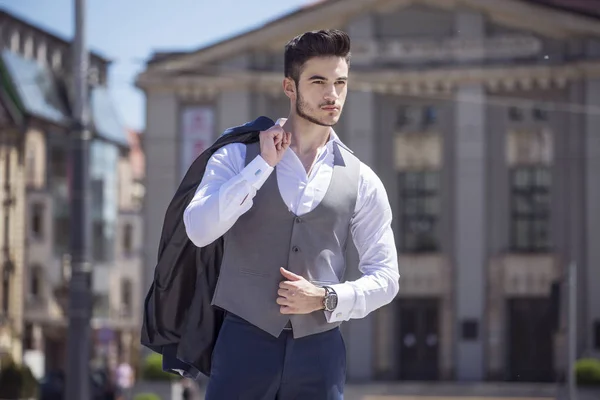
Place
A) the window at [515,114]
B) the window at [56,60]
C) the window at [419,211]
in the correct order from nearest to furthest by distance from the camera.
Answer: the window at [515,114]
the window at [419,211]
the window at [56,60]

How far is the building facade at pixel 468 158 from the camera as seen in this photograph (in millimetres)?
36875

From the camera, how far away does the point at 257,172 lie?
10.6 feet

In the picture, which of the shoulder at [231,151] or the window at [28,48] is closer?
the shoulder at [231,151]

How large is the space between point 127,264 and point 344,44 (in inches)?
2506

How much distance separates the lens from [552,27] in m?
37.2

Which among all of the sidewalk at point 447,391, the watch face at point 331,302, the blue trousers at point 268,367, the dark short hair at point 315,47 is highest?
the dark short hair at point 315,47

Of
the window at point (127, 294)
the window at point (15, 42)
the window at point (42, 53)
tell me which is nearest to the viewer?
the window at point (15, 42)

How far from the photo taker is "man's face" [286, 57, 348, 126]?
11.1 feet

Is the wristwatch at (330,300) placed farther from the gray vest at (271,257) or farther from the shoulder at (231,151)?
the shoulder at (231,151)

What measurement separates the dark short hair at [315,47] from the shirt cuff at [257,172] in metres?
0.31

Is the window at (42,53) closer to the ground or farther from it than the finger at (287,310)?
farther from it

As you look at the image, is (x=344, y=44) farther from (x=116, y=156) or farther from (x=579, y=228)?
(x=116, y=156)

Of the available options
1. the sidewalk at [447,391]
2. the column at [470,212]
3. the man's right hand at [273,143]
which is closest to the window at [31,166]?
the column at [470,212]

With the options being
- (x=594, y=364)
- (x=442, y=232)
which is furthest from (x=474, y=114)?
(x=594, y=364)
